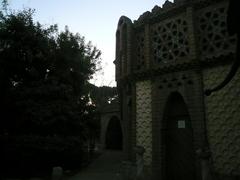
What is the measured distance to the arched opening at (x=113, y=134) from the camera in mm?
24781

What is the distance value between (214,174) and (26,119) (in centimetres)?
990

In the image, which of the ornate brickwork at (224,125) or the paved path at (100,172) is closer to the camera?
the ornate brickwork at (224,125)

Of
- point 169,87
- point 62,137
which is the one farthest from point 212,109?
point 62,137

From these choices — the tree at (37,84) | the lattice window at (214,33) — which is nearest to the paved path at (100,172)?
the tree at (37,84)

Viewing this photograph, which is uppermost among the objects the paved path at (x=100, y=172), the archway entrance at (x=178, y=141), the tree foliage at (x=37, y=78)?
the tree foliage at (x=37, y=78)

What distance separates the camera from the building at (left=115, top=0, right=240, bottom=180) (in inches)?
349

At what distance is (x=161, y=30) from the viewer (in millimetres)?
11047

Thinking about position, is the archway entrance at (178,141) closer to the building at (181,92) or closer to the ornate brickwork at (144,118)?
the building at (181,92)

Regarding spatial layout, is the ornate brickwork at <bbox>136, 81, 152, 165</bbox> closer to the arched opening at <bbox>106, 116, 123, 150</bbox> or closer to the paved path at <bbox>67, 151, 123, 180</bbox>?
the paved path at <bbox>67, 151, 123, 180</bbox>

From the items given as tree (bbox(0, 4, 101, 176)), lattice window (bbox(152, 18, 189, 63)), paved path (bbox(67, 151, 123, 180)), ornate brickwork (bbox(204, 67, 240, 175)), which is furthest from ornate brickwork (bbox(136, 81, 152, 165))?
tree (bbox(0, 4, 101, 176))

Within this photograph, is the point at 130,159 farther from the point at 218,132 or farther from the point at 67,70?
the point at 67,70

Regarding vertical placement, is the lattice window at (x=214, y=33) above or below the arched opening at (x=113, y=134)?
above

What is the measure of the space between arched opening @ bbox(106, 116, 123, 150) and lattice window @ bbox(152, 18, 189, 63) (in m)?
14.6

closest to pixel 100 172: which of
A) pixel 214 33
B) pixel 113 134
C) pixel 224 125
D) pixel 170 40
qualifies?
pixel 224 125
